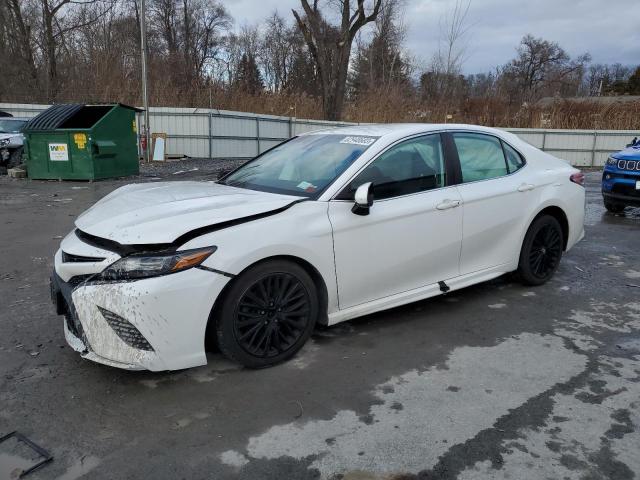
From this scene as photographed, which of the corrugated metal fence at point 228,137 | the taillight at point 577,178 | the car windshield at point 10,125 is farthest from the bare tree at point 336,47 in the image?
the taillight at point 577,178

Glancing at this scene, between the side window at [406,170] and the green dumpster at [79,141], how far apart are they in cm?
1065

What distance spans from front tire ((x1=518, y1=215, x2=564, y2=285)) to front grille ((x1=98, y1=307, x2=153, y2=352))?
346 centimetres

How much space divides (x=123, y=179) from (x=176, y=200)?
11.2m

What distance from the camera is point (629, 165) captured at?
875 cm

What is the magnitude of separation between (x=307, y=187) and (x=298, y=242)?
0.58m

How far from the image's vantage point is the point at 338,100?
91.2ft

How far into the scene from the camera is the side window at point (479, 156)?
176 inches

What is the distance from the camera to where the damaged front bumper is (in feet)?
9.53

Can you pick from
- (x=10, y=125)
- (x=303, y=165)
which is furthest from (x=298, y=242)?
(x=10, y=125)

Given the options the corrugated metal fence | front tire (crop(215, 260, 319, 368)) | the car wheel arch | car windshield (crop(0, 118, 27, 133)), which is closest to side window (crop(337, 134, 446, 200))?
the car wheel arch

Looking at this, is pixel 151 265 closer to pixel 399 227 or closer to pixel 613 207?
pixel 399 227

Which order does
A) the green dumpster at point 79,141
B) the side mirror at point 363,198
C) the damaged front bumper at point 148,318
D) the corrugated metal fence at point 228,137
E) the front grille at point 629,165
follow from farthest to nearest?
the corrugated metal fence at point 228,137 < the green dumpster at point 79,141 < the front grille at point 629,165 < the side mirror at point 363,198 < the damaged front bumper at point 148,318

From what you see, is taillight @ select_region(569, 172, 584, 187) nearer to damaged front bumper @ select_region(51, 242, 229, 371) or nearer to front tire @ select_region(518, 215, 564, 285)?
front tire @ select_region(518, 215, 564, 285)

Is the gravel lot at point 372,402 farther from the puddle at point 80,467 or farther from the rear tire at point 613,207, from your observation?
the rear tire at point 613,207
